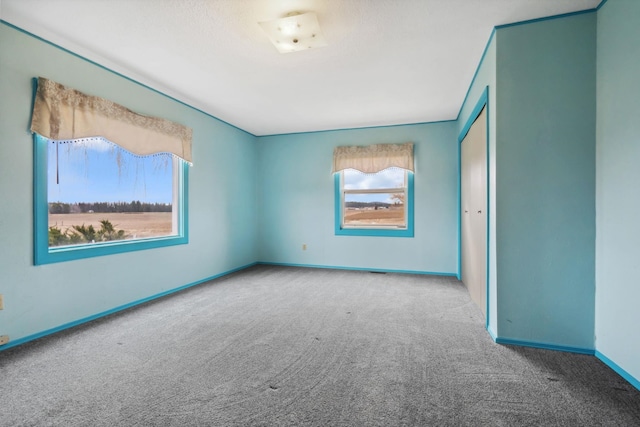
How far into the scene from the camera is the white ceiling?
209cm

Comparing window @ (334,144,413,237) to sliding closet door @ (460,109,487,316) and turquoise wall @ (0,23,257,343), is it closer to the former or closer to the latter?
sliding closet door @ (460,109,487,316)

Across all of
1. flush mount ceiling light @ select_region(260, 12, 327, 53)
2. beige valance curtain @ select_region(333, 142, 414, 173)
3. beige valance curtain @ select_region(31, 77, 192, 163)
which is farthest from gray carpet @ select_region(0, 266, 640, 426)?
beige valance curtain @ select_region(333, 142, 414, 173)

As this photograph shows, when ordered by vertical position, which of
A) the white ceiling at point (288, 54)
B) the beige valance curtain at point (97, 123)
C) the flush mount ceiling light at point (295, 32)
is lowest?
the beige valance curtain at point (97, 123)

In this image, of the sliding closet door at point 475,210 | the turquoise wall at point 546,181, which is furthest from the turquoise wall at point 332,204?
the turquoise wall at point 546,181

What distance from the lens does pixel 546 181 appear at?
225cm

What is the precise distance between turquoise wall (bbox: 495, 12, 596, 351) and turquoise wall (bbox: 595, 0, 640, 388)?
0.25 feet

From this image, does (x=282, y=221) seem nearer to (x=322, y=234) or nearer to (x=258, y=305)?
(x=322, y=234)

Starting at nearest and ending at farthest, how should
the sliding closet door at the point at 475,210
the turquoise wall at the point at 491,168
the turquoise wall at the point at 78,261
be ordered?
1. the turquoise wall at the point at 78,261
2. the turquoise wall at the point at 491,168
3. the sliding closet door at the point at 475,210

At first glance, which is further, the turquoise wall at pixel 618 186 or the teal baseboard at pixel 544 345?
the teal baseboard at pixel 544 345

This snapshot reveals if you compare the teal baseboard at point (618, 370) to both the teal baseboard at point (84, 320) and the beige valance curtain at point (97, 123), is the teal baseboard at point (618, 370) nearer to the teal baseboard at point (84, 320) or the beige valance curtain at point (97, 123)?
the teal baseboard at point (84, 320)

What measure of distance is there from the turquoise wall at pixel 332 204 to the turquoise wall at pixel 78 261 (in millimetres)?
1163

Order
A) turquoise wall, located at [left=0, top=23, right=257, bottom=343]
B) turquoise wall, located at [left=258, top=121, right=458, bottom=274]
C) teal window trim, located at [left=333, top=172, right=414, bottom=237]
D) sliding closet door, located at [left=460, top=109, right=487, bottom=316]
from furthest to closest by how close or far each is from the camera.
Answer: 1. teal window trim, located at [left=333, top=172, right=414, bottom=237]
2. turquoise wall, located at [left=258, top=121, right=458, bottom=274]
3. sliding closet door, located at [left=460, top=109, right=487, bottom=316]
4. turquoise wall, located at [left=0, top=23, right=257, bottom=343]

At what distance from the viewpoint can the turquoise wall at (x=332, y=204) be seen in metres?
4.77

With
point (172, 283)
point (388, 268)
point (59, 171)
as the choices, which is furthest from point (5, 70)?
point (388, 268)
